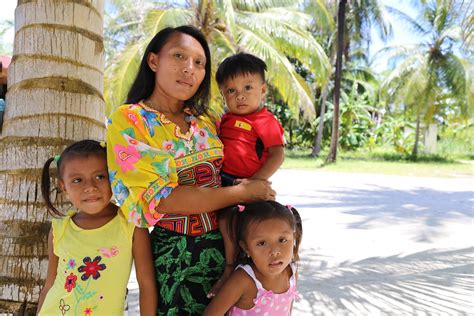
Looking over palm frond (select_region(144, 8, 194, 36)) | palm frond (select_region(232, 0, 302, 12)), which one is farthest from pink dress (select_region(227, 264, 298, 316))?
palm frond (select_region(232, 0, 302, 12))

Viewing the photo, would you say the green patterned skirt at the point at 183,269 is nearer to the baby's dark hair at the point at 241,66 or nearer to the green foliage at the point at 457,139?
the baby's dark hair at the point at 241,66

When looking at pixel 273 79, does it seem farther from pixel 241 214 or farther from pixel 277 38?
pixel 241 214

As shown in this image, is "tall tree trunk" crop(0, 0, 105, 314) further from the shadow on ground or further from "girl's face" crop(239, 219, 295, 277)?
the shadow on ground

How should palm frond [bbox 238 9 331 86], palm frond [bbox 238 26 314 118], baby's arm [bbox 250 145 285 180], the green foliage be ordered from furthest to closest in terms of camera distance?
the green foliage → palm frond [bbox 238 9 331 86] → palm frond [bbox 238 26 314 118] → baby's arm [bbox 250 145 285 180]

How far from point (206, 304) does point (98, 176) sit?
666 millimetres

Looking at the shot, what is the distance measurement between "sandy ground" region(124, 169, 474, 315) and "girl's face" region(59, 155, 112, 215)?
2.51m

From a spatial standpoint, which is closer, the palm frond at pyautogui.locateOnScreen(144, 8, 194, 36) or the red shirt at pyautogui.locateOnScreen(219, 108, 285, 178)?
the red shirt at pyautogui.locateOnScreen(219, 108, 285, 178)

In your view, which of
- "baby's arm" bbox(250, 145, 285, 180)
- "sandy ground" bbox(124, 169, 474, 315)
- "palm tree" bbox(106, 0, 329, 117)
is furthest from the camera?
"palm tree" bbox(106, 0, 329, 117)

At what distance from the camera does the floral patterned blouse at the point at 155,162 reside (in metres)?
1.61

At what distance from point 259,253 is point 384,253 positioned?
Answer: 4632 mm

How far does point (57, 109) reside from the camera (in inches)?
93.8

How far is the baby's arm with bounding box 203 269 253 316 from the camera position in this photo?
1812 mm

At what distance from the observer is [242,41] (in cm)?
1433

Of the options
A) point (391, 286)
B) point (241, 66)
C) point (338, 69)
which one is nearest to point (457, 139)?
point (338, 69)
